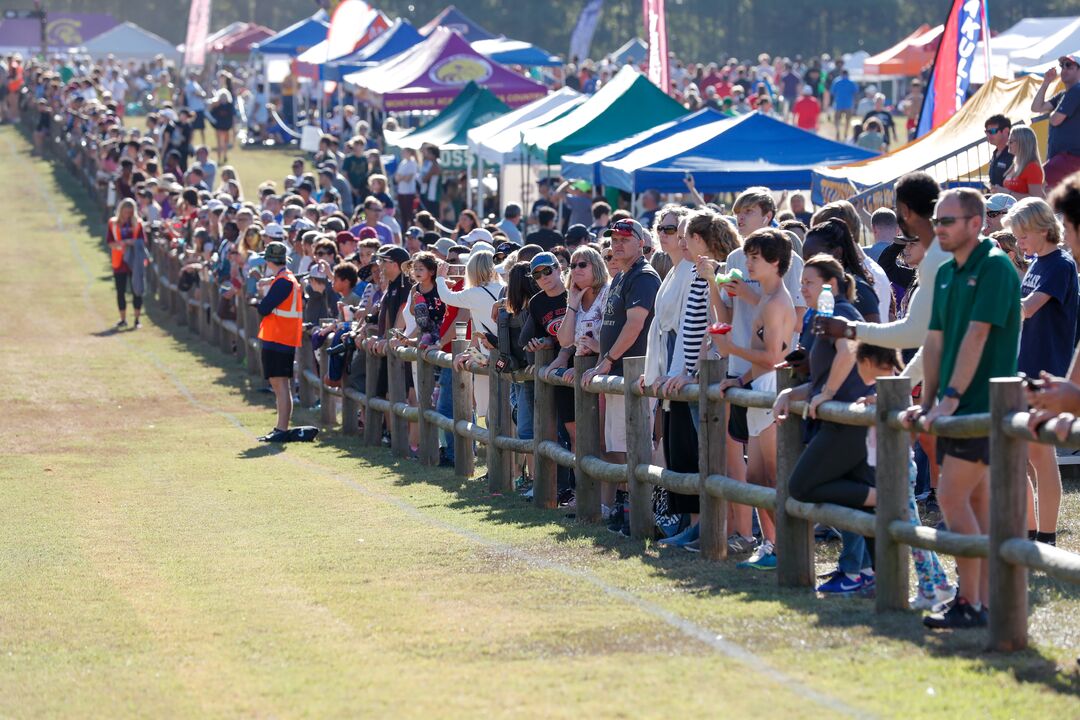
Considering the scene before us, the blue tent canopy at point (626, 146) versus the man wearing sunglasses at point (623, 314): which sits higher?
the blue tent canopy at point (626, 146)

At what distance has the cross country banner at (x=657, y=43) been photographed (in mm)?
26594

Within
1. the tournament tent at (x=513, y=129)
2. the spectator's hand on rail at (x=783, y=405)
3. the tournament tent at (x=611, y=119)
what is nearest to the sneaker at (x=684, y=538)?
the spectator's hand on rail at (x=783, y=405)

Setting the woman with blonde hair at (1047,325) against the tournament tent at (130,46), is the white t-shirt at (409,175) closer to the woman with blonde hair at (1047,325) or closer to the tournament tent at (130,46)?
the woman with blonde hair at (1047,325)

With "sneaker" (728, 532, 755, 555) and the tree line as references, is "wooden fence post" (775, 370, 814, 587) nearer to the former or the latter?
"sneaker" (728, 532, 755, 555)

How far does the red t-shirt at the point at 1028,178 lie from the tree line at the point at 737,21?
59338 mm

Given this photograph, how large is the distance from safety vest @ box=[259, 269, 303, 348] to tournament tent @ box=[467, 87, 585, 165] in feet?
33.1

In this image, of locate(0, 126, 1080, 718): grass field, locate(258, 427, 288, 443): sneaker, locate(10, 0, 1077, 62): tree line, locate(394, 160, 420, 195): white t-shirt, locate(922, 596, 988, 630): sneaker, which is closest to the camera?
locate(0, 126, 1080, 718): grass field

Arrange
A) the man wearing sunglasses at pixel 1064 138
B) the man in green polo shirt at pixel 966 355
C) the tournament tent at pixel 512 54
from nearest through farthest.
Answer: the man in green polo shirt at pixel 966 355, the man wearing sunglasses at pixel 1064 138, the tournament tent at pixel 512 54

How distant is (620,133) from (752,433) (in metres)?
16.4

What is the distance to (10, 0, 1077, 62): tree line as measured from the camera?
2928 inches

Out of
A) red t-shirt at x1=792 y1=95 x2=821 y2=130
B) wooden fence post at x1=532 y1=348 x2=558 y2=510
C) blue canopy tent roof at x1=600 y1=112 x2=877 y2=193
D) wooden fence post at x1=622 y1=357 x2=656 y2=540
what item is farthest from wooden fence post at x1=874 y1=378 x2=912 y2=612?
red t-shirt at x1=792 y1=95 x2=821 y2=130

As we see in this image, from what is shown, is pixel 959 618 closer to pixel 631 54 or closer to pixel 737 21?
pixel 631 54

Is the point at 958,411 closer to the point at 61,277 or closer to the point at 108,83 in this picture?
the point at 61,277

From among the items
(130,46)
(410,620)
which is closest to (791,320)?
(410,620)
